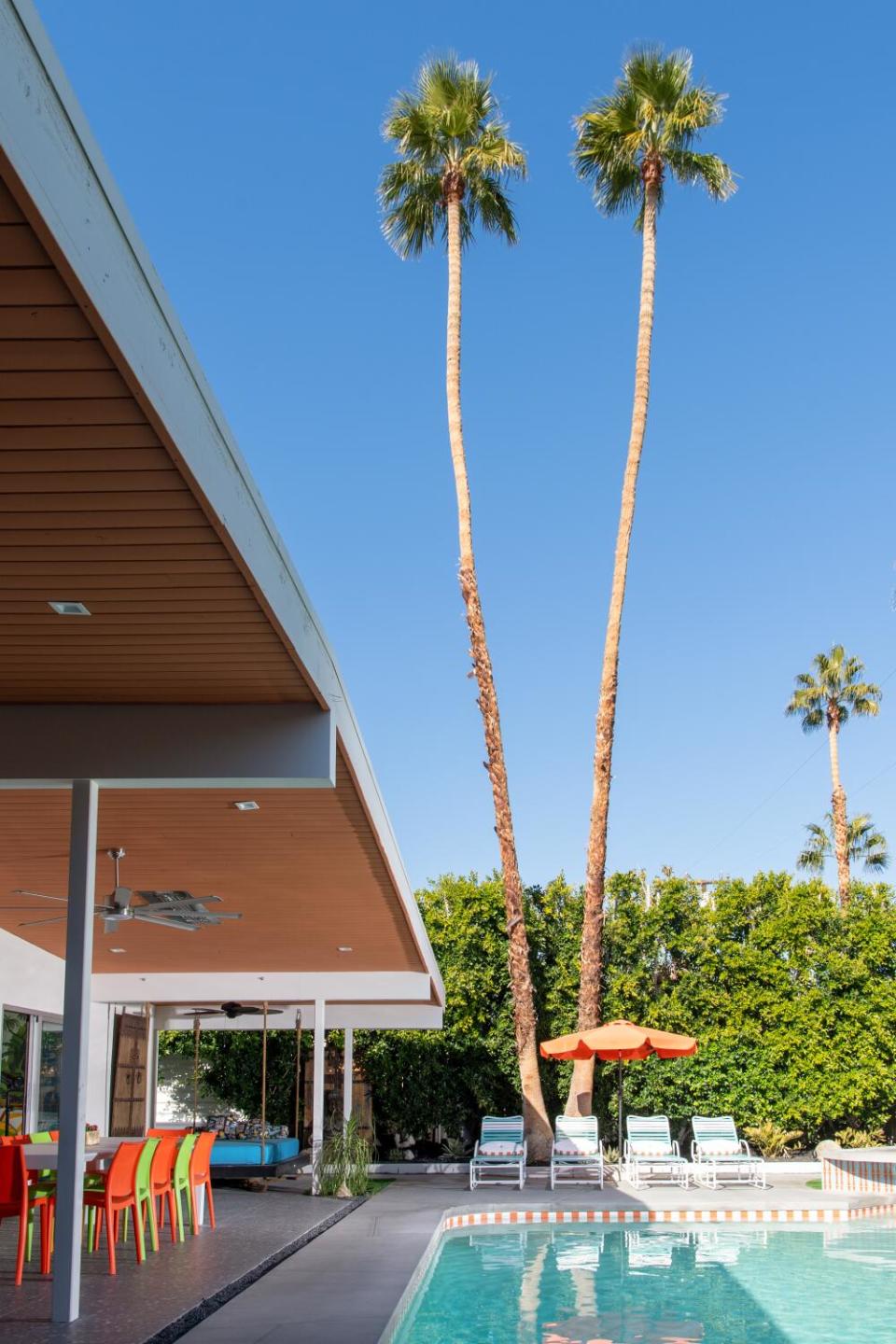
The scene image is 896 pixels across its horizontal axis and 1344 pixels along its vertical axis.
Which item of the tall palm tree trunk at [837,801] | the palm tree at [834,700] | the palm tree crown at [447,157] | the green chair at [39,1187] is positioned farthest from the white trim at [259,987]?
the palm tree at [834,700]

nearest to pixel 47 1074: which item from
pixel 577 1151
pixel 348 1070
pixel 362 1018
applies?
pixel 348 1070

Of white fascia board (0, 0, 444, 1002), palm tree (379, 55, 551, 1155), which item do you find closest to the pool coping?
palm tree (379, 55, 551, 1155)

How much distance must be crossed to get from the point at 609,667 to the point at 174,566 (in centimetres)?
1406

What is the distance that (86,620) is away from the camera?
6199mm

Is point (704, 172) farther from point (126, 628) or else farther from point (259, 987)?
point (126, 628)

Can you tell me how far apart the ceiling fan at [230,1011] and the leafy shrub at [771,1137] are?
7073 mm

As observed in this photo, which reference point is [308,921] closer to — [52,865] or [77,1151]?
[52,865]

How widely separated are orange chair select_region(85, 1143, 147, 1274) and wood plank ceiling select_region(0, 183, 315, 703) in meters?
3.62

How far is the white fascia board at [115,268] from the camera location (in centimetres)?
303

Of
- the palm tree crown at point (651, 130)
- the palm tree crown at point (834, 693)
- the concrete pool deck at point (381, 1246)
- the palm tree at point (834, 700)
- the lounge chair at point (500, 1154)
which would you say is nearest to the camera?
the concrete pool deck at point (381, 1246)

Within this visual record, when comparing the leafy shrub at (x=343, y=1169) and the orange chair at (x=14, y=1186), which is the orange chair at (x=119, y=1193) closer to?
the orange chair at (x=14, y=1186)

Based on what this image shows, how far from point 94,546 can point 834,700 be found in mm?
29531

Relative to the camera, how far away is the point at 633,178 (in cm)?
2111

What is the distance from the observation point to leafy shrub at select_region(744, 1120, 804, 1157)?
19.0 meters
